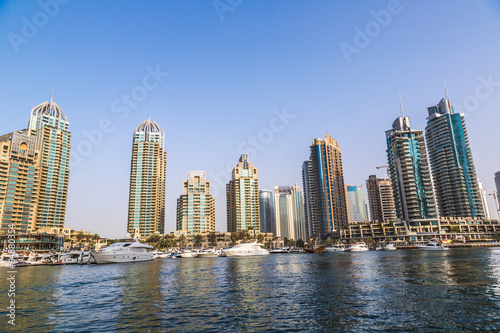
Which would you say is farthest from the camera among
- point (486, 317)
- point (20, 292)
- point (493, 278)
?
point (493, 278)

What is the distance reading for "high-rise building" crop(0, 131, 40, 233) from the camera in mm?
163000

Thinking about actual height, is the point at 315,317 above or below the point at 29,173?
below

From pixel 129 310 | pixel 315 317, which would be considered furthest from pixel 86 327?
pixel 315 317

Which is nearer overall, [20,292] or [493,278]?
[20,292]

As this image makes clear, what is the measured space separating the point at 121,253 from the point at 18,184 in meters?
128

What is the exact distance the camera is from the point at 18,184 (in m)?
171

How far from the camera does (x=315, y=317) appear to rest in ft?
73.8

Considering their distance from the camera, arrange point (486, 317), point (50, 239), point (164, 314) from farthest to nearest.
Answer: point (50, 239)
point (164, 314)
point (486, 317)

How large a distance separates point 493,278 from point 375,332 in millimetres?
29942

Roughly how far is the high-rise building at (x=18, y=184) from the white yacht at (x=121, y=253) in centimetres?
11084

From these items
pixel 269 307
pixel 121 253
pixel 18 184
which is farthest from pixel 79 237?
pixel 269 307

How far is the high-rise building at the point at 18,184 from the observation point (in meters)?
163

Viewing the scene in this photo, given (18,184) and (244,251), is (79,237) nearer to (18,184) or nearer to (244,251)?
(18,184)

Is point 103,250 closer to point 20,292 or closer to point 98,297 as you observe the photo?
point 20,292
